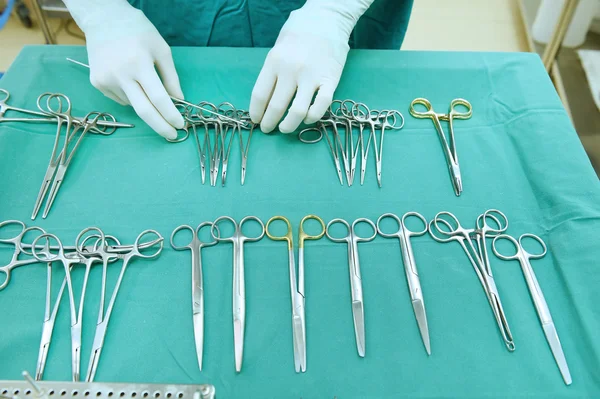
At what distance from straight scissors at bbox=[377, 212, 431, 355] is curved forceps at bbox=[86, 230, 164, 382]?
1.86 feet

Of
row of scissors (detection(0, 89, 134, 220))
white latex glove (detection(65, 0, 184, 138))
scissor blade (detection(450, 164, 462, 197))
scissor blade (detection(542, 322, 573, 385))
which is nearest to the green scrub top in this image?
white latex glove (detection(65, 0, 184, 138))

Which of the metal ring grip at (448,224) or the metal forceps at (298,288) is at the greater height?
the metal ring grip at (448,224)

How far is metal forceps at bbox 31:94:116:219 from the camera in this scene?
1.20 m

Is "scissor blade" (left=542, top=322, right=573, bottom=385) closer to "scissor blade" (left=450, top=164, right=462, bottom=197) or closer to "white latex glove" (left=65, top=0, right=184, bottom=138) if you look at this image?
"scissor blade" (left=450, top=164, right=462, bottom=197)

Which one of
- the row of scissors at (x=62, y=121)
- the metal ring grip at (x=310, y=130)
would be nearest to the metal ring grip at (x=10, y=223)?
the row of scissors at (x=62, y=121)

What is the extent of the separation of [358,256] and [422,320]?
22 cm

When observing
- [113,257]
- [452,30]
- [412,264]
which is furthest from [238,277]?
[452,30]

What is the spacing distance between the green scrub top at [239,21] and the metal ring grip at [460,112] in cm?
42

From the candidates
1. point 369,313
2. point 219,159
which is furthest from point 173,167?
point 369,313

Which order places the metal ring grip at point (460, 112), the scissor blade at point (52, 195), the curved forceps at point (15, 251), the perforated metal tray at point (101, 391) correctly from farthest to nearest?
the metal ring grip at point (460, 112) → the scissor blade at point (52, 195) → the curved forceps at point (15, 251) → the perforated metal tray at point (101, 391)

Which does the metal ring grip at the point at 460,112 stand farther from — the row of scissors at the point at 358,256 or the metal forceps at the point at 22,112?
the metal forceps at the point at 22,112

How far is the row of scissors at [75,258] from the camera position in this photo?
0.99 metres

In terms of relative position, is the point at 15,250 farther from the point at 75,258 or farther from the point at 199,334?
the point at 199,334

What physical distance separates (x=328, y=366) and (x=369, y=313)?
0.51 ft
